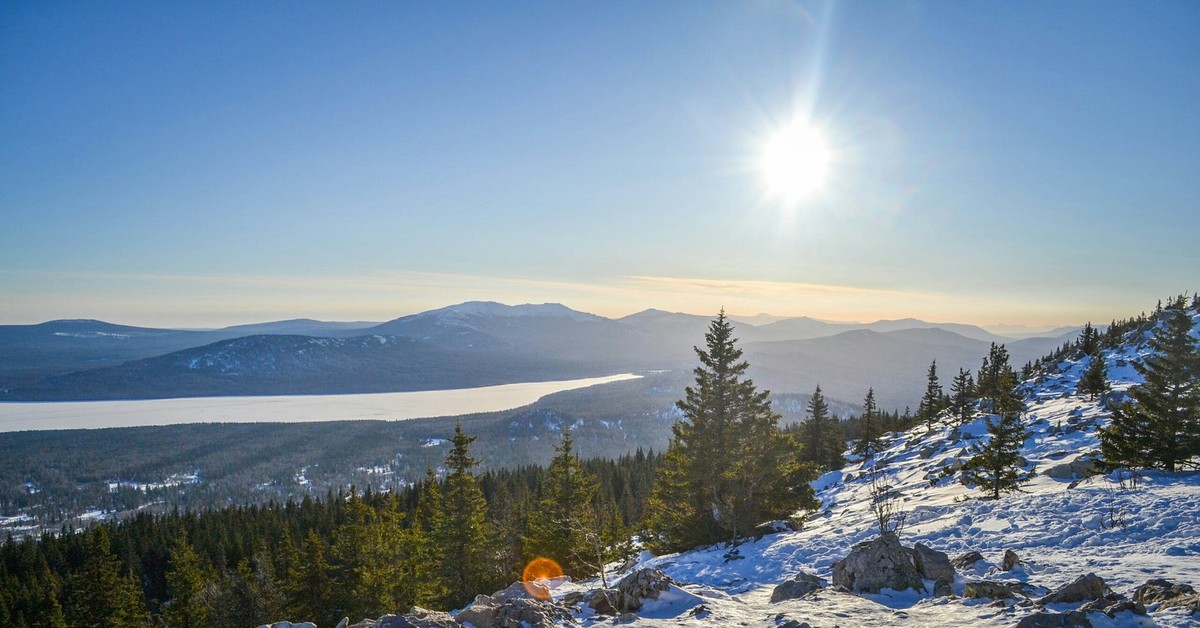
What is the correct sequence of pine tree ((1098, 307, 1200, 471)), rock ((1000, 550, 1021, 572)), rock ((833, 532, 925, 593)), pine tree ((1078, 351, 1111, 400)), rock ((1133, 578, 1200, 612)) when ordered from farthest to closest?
pine tree ((1078, 351, 1111, 400)) < pine tree ((1098, 307, 1200, 471)) < rock ((1000, 550, 1021, 572)) < rock ((833, 532, 925, 593)) < rock ((1133, 578, 1200, 612))

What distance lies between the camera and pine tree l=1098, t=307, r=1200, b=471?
75.2 ft

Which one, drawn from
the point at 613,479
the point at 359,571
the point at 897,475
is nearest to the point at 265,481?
the point at 613,479

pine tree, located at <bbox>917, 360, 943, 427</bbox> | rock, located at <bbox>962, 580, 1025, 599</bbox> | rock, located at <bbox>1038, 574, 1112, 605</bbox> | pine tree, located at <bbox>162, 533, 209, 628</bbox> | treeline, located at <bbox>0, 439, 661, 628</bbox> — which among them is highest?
rock, located at <bbox>1038, 574, 1112, 605</bbox>

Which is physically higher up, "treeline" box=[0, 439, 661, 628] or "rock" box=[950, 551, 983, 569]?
"rock" box=[950, 551, 983, 569]

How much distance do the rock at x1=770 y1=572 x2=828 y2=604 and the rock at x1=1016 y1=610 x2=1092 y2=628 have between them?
20.2ft

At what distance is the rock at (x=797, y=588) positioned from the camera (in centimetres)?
1484

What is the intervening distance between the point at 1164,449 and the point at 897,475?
23.0 metres

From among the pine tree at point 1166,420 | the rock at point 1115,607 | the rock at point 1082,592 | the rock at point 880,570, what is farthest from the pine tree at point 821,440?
the rock at point 1115,607

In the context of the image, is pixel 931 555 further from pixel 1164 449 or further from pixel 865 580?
pixel 1164 449

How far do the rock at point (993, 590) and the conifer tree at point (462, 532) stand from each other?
2638 cm

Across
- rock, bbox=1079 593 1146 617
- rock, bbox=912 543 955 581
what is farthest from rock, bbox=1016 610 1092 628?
rock, bbox=912 543 955 581

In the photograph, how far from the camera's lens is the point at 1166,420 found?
76.2 feet

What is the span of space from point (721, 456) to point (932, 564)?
41.5 ft

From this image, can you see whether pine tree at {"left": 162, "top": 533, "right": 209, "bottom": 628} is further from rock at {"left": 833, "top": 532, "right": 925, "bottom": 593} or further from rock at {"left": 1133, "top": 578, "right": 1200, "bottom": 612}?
rock at {"left": 1133, "top": 578, "right": 1200, "bottom": 612}
